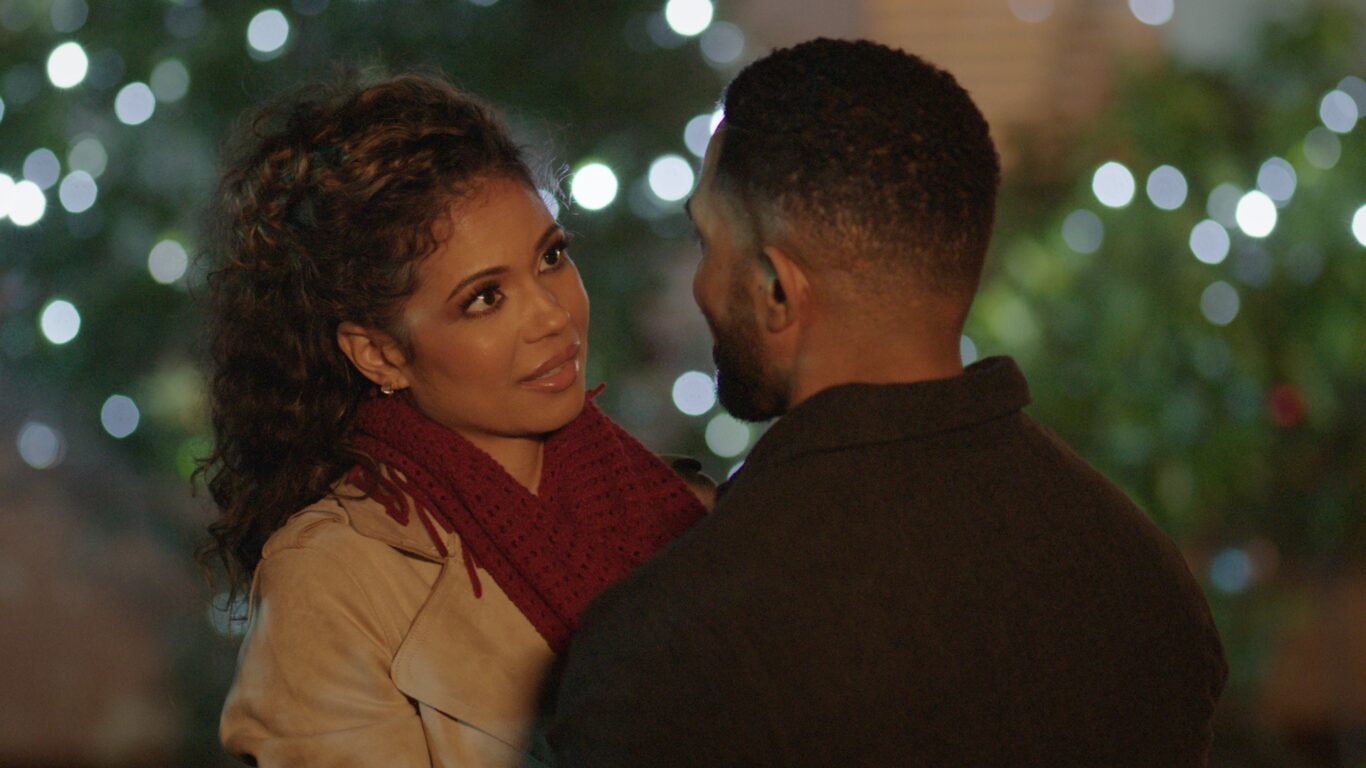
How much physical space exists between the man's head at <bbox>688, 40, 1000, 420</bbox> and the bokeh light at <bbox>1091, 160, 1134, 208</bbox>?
183cm

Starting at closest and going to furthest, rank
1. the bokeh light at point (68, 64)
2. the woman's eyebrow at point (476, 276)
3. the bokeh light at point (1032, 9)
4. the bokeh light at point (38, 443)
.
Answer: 1. the woman's eyebrow at point (476, 276)
2. the bokeh light at point (68, 64)
3. the bokeh light at point (38, 443)
4. the bokeh light at point (1032, 9)

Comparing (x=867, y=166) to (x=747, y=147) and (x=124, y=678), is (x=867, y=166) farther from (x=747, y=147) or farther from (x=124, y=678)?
(x=124, y=678)

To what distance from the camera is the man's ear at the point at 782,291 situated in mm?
1084

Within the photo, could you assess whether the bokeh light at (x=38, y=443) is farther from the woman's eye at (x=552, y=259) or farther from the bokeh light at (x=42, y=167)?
the woman's eye at (x=552, y=259)

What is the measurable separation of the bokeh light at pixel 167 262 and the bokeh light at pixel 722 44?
1.08m

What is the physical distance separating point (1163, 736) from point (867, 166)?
0.50 meters

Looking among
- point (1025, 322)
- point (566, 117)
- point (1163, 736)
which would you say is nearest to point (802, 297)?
point (1163, 736)

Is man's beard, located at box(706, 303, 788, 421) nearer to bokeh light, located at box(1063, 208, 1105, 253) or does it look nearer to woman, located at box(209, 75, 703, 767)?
woman, located at box(209, 75, 703, 767)

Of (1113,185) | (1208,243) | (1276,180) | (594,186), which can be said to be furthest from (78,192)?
(1276,180)

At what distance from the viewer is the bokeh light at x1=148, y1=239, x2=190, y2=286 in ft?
8.33

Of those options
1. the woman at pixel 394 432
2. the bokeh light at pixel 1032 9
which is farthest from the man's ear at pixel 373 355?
the bokeh light at pixel 1032 9

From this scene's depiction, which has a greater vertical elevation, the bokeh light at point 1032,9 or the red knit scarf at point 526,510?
the bokeh light at point 1032,9

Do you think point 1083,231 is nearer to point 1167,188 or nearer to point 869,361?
point 1167,188

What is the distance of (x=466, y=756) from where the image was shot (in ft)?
4.67
